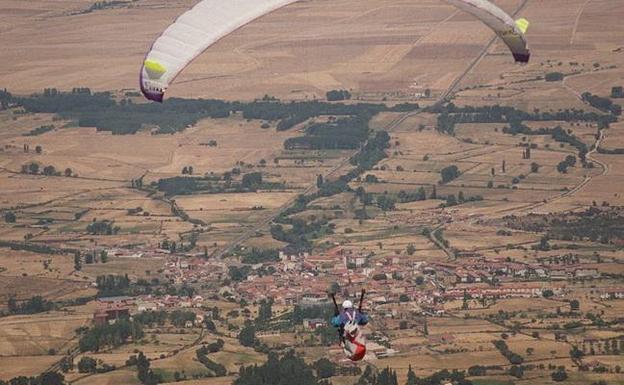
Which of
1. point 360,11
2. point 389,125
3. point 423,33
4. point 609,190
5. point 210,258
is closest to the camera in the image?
point 210,258

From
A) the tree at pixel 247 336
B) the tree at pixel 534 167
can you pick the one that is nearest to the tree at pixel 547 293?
the tree at pixel 247 336

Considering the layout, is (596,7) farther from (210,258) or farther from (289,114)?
(210,258)

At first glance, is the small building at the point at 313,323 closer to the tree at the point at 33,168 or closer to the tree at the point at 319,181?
the tree at the point at 319,181

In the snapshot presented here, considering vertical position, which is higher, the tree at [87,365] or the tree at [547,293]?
the tree at [547,293]

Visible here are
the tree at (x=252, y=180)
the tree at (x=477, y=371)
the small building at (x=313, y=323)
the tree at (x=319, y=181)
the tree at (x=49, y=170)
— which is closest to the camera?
the tree at (x=477, y=371)

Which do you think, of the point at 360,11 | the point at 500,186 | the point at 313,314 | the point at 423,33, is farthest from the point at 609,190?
the point at 360,11

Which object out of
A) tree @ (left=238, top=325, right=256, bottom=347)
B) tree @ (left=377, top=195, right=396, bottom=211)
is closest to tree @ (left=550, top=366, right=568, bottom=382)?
tree @ (left=238, top=325, right=256, bottom=347)

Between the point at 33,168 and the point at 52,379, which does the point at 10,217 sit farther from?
the point at 52,379
